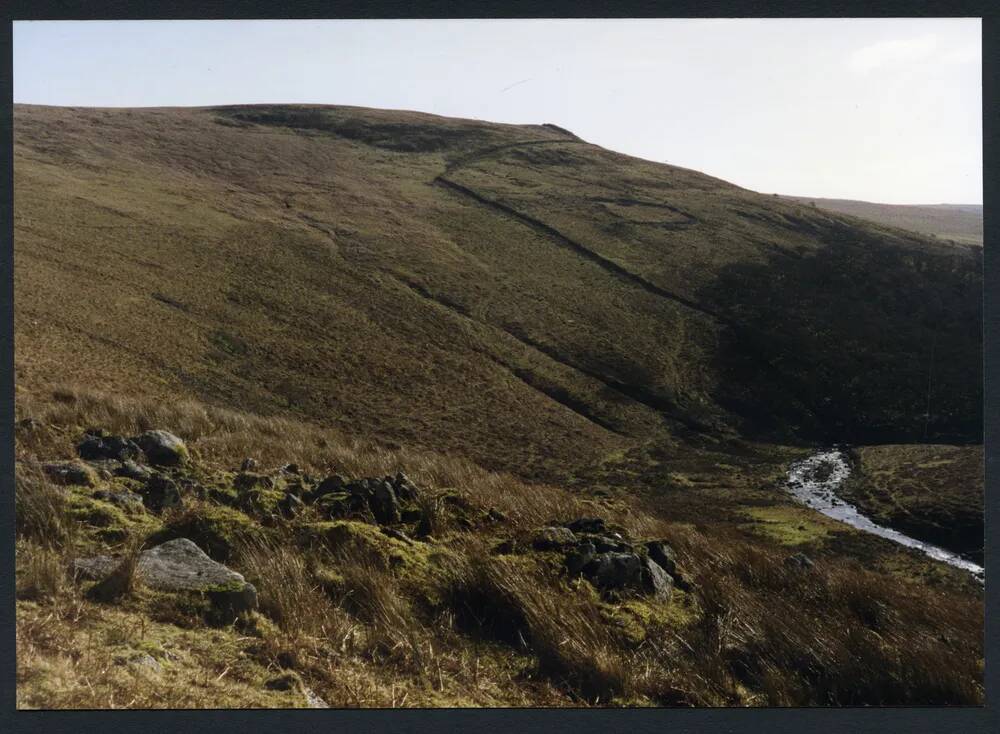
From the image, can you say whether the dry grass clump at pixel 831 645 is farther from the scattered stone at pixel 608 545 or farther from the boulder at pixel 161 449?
the boulder at pixel 161 449

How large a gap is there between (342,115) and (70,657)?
3563cm

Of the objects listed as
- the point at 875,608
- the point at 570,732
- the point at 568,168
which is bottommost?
the point at 570,732

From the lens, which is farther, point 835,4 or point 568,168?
point 568,168

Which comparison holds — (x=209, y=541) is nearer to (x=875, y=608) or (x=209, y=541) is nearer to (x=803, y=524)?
(x=875, y=608)

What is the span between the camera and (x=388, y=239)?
22625mm

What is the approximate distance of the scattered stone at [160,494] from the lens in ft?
19.2

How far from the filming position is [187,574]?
16.8ft

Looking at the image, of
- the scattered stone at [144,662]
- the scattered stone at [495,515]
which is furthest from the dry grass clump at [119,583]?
the scattered stone at [495,515]

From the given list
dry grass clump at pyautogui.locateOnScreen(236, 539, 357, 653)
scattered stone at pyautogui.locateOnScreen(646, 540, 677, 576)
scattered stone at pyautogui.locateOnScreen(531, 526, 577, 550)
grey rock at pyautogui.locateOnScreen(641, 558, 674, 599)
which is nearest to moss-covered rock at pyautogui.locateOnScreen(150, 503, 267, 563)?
dry grass clump at pyautogui.locateOnScreen(236, 539, 357, 653)

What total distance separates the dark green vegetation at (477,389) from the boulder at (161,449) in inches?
15.0

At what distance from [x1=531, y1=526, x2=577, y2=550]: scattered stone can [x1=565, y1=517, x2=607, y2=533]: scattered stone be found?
21 cm

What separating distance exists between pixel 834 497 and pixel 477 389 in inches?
248

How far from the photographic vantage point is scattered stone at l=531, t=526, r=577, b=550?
6.24 metres

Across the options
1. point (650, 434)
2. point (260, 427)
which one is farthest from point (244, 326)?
point (650, 434)
